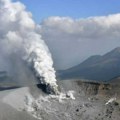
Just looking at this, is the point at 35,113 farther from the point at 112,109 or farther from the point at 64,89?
the point at 64,89

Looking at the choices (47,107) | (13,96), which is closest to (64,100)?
(47,107)

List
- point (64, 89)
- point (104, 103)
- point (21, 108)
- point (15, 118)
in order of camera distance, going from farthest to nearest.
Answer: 1. point (64, 89)
2. point (104, 103)
3. point (21, 108)
4. point (15, 118)

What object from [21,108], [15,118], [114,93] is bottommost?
[15,118]

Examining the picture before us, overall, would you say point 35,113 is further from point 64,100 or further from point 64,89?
point 64,89

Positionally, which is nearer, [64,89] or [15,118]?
[15,118]

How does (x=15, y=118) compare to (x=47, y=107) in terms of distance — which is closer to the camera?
(x=15, y=118)

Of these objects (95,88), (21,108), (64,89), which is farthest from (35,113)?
(95,88)

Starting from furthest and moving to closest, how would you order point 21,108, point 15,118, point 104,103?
point 104,103, point 21,108, point 15,118

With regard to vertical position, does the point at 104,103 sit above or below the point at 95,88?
below

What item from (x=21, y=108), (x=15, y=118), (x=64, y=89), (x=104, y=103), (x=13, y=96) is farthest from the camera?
(x=64, y=89)
